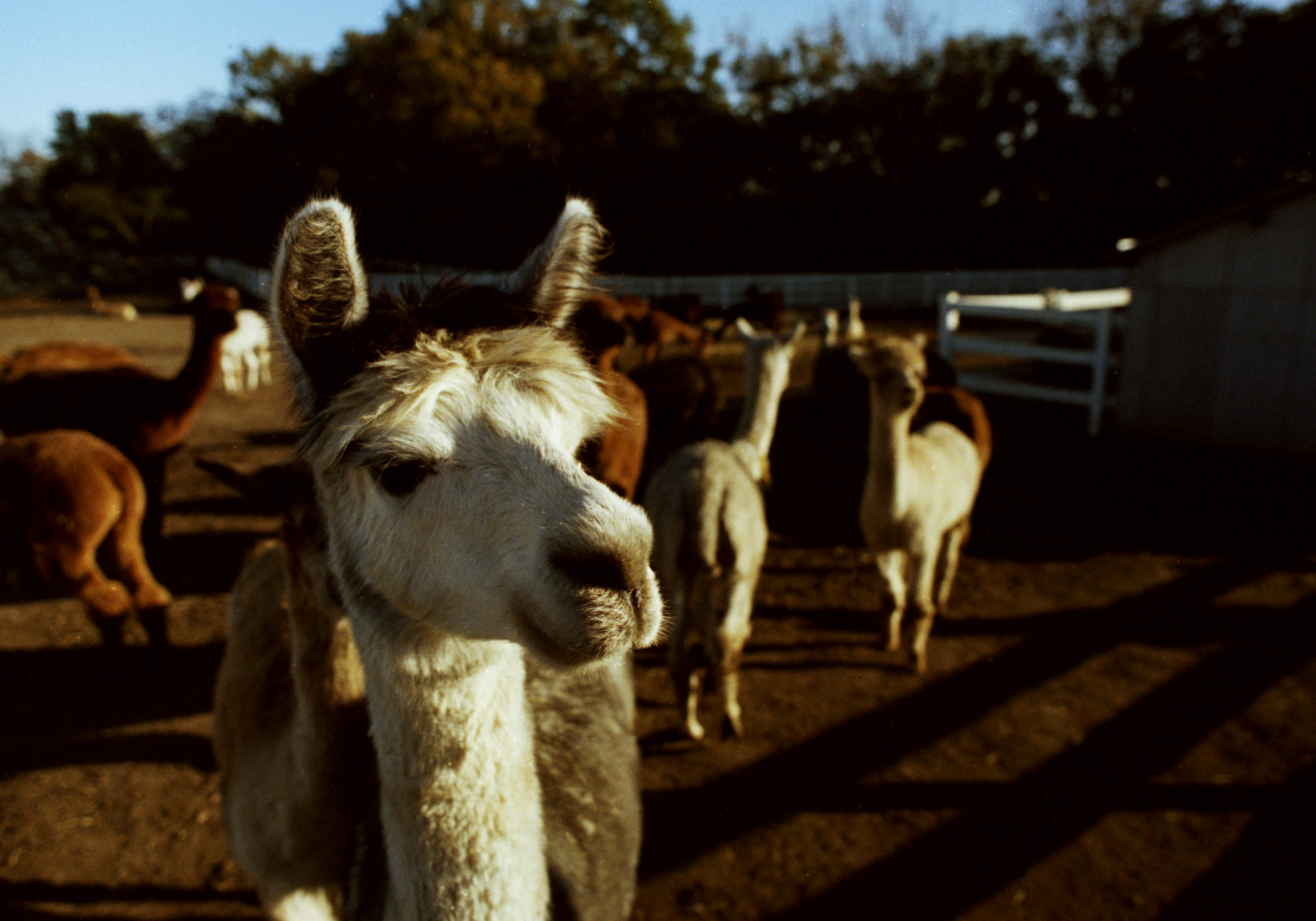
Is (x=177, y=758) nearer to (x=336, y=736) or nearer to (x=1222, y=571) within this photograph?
(x=336, y=736)

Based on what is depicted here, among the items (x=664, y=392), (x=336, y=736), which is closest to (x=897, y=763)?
(x=336, y=736)

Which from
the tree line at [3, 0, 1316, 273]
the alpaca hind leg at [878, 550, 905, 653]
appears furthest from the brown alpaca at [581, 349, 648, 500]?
the tree line at [3, 0, 1316, 273]

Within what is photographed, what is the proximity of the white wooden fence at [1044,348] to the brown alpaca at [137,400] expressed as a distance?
1028 cm

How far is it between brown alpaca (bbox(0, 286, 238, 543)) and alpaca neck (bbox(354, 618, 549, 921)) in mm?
5854

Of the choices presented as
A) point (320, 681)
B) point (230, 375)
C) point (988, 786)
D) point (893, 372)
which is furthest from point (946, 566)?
point (230, 375)

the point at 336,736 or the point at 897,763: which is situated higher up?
the point at 336,736

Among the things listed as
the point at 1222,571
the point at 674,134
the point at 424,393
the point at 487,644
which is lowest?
the point at 1222,571

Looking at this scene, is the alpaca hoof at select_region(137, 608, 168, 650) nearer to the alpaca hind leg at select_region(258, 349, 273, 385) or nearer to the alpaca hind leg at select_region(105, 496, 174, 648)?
the alpaca hind leg at select_region(105, 496, 174, 648)

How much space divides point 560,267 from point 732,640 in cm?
298

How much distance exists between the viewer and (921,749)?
14.2 feet

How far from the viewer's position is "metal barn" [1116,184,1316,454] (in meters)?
8.89

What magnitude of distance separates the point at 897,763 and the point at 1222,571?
13.7ft

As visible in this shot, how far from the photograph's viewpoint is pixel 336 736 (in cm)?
262

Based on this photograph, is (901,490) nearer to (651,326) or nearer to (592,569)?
(592,569)
